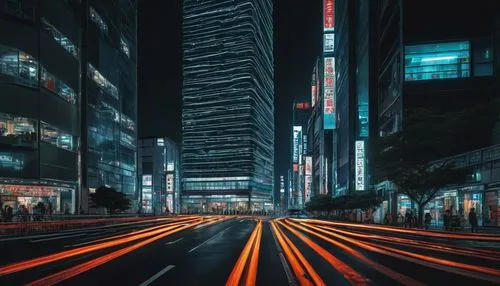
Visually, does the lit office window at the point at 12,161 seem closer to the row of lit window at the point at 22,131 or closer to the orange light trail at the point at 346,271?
the row of lit window at the point at 22,131

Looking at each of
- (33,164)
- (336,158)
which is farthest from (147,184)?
(33,164)

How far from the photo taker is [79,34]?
69750 millimetres

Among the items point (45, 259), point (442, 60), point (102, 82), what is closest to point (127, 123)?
point (102, 82)

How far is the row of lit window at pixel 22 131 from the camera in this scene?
167 feet

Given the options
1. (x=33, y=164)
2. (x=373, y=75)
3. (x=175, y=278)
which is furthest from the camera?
(x=373, y=75)

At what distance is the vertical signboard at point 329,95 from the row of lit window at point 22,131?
5918 cm

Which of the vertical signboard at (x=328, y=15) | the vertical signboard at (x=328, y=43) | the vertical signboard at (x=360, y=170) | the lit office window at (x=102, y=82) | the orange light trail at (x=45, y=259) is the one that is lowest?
the orange light trail at (x=45, y=259)

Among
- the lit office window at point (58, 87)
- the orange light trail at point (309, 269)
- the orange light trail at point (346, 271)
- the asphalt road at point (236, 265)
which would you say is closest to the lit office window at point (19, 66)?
the lit office window at point (58, 87)

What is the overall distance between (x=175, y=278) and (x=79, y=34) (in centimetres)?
6268

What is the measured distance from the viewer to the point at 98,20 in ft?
265

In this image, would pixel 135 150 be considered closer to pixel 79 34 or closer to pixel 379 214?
pixel 79 34

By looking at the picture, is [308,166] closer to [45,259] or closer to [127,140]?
[127,140]

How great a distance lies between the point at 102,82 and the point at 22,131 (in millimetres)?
30263

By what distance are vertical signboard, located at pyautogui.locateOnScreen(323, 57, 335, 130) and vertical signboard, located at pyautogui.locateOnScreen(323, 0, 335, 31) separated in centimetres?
739
